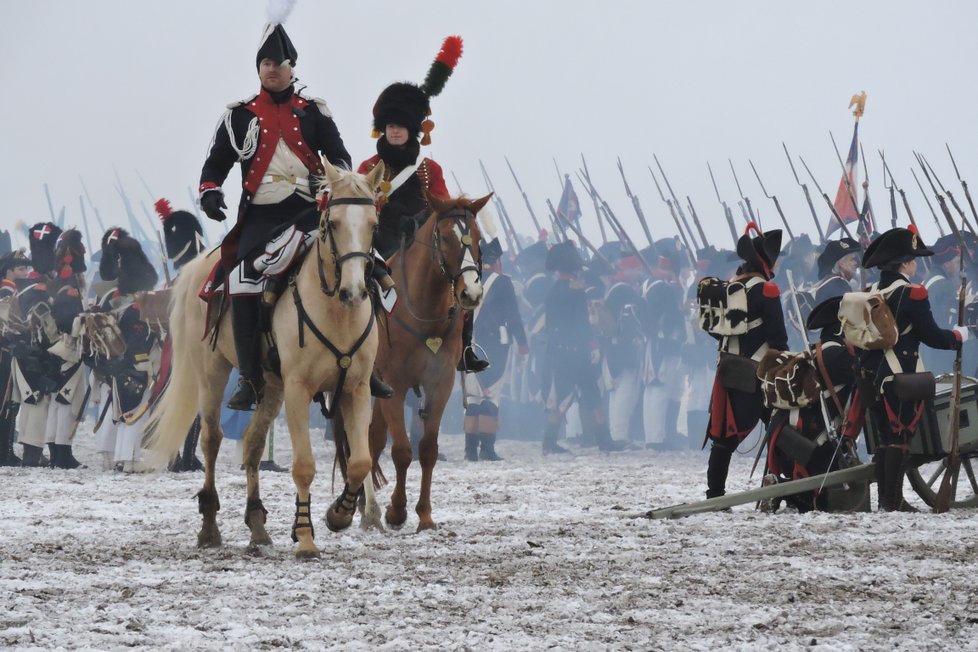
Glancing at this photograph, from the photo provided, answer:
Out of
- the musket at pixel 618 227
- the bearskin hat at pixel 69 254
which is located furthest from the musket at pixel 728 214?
the bearskin hat at pixel 69 254

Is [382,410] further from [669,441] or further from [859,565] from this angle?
[669,441]

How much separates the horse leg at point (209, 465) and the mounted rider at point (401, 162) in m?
1.63

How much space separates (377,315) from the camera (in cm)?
753

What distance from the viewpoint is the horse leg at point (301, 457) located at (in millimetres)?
6973

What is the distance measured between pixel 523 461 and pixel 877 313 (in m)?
9.65

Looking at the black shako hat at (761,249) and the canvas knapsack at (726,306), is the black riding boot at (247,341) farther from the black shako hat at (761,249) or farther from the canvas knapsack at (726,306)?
the black shako hat at (761,249)

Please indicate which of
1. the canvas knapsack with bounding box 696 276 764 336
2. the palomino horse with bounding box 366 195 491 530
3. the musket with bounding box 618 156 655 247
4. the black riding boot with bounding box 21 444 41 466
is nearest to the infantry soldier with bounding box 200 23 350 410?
the palomino horse with bounding box 366 195 491 530

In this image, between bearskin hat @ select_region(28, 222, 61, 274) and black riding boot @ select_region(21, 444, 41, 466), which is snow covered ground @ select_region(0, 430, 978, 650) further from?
bearskin hat @ select_region(28, 222, 61, 274)

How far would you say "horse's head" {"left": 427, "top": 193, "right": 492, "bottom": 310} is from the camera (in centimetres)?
802

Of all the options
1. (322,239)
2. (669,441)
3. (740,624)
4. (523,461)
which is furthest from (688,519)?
(669,441)

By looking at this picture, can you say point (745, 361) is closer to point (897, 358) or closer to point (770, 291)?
point (770, 291)

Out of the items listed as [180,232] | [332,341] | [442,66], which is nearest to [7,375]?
[180,232]

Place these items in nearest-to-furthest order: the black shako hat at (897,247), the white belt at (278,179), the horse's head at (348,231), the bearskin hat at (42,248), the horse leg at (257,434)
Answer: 1. the horse's head at (348,231)
2. the white belt at (278,179)
3. the horse leg at (257,434)
4. the black shako hat at (897,247)
5. the bearskin hat at (42,248)

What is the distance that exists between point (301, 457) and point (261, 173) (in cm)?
155
